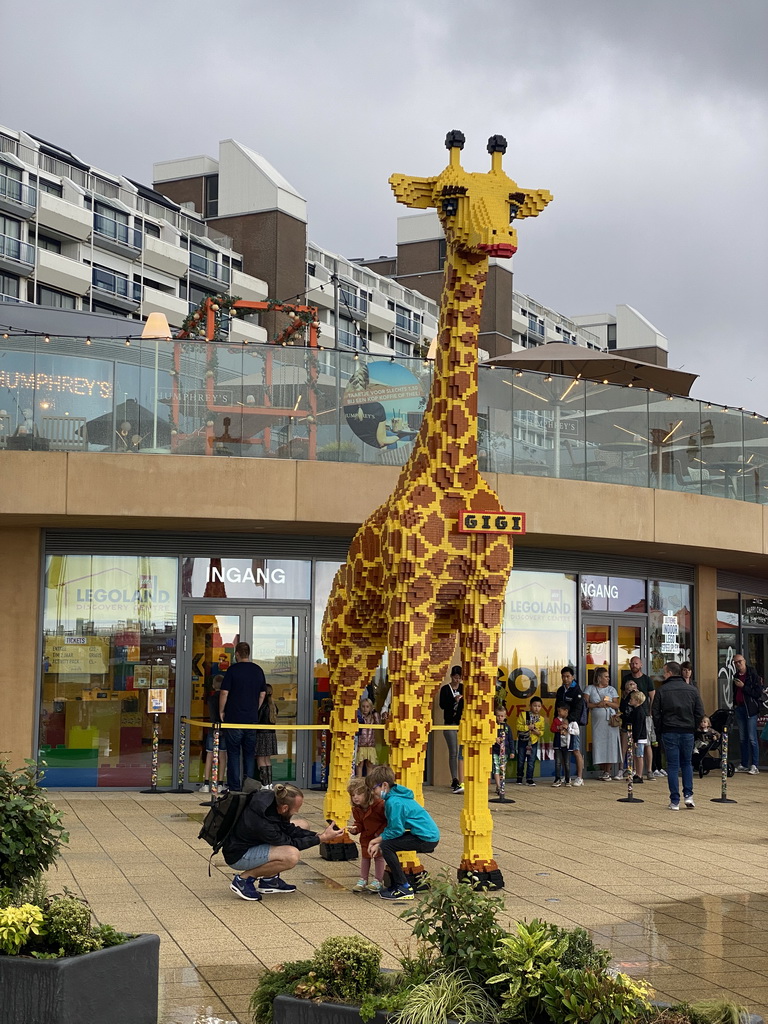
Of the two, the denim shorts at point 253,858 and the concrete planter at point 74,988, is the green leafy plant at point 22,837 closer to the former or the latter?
the concrete planter at point 74,988

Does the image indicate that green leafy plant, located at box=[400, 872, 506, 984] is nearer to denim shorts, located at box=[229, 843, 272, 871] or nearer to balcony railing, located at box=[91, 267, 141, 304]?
denim shorts, located at box=[229, 843, 272, 871]

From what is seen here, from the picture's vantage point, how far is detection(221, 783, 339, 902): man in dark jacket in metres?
9.12

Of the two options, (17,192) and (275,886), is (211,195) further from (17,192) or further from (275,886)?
(275,886)

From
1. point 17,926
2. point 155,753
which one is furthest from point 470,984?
point 155,753

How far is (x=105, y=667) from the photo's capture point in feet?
54.2

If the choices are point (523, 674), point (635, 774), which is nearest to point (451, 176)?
point (523, 674)

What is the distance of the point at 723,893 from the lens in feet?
31.9

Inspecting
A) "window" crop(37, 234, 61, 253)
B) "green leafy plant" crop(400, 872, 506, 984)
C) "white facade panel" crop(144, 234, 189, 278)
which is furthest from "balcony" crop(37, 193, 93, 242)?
"green leafy plant" crop(400, 872, 506, 984)

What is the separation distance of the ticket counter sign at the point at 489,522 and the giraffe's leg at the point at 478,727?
0.51m

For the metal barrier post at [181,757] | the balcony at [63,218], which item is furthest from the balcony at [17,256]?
the metal barrier post at [181,757]

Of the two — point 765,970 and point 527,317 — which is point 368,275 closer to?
point 527,317

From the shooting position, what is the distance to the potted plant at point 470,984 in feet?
15.4

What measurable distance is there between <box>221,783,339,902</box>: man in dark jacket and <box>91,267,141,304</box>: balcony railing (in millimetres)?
47000

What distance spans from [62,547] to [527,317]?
61.7 meters
